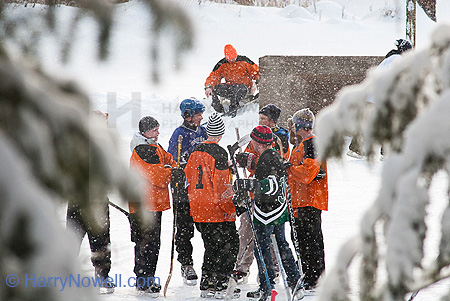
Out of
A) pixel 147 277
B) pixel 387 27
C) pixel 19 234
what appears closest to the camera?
pixel 19 234

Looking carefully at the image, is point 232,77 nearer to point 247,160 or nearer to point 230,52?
point 230,52

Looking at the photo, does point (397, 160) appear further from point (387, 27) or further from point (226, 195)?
point (387, 27)

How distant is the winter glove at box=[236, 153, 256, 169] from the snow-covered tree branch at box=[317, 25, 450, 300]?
149 inches

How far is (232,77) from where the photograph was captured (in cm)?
1429

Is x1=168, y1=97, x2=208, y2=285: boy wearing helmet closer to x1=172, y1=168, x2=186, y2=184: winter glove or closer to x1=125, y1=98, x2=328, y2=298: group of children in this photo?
x1=172, y1=168, x2=186, y2=184: winter glove

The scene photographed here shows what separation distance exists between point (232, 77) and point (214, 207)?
8.88 m

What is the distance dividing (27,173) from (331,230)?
7.67 metres

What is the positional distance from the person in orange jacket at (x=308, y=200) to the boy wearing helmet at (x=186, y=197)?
129 centimetres

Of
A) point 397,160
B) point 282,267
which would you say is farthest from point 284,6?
point 397,160

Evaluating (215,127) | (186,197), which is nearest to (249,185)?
(215,127)

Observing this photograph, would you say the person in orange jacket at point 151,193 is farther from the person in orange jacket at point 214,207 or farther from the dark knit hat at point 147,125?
the person in orange jacket at point 214,207

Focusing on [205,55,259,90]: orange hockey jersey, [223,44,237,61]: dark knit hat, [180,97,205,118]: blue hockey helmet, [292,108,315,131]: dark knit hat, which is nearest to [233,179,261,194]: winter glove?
[292,108,315,131]: dark knit hat

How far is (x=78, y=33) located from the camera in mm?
1461

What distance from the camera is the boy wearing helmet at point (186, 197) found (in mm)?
6523
